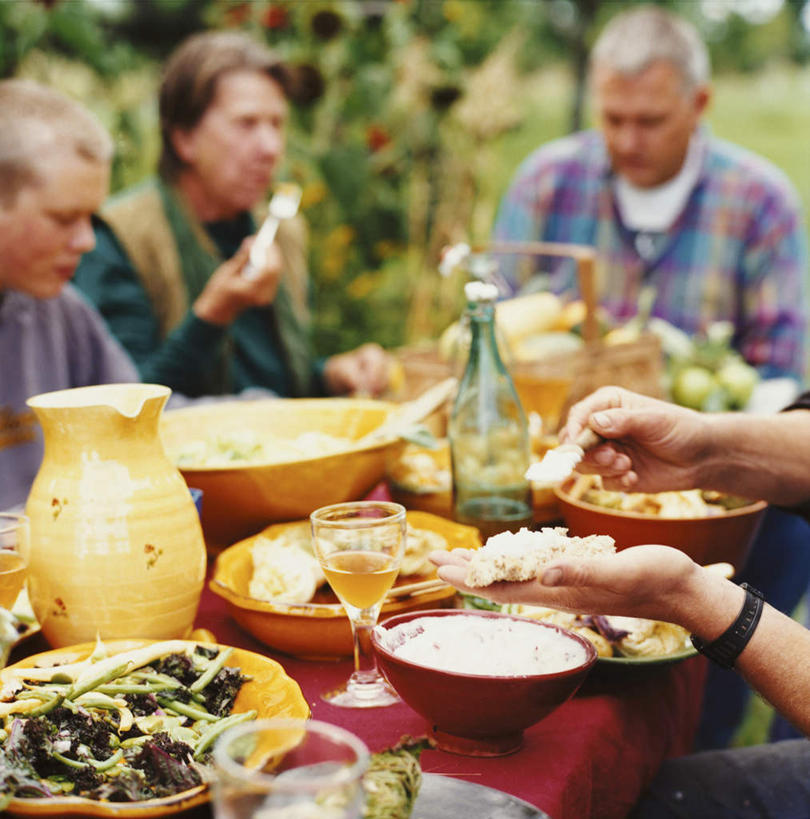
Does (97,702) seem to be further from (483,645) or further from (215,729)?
(483,645)

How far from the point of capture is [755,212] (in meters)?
3.67

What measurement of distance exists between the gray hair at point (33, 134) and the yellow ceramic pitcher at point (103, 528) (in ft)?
3.57

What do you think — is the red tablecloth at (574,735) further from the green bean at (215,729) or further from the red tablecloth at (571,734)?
the green bean at (215,729)

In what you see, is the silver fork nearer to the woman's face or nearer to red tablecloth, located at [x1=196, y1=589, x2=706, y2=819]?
the woman's face

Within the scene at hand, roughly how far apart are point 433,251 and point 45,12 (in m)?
2.31

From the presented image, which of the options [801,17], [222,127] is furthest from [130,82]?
[801,17]

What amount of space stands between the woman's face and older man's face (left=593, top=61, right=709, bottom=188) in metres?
1.21

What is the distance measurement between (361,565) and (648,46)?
278cm

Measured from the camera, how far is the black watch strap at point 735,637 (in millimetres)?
1104

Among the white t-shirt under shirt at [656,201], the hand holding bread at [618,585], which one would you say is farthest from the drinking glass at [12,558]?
the white t-shirt under shirt at [656,201]

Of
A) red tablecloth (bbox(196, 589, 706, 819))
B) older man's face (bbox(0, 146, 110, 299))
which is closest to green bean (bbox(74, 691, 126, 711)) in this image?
red tablecloth (bbox(196, 589, 706, 819))

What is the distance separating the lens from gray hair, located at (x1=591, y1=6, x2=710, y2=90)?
10.9 ft

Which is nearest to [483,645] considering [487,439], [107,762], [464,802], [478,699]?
[478,699]

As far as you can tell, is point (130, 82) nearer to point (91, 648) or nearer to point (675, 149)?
point (675, 149)
